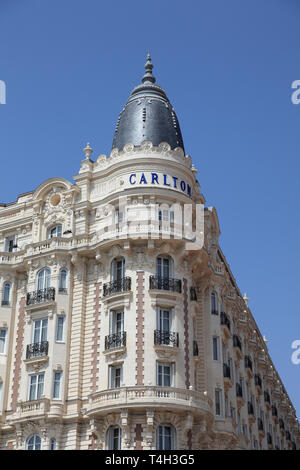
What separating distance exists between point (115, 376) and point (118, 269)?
7912 millimetres

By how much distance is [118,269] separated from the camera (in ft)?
169

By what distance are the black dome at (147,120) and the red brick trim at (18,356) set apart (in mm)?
14757

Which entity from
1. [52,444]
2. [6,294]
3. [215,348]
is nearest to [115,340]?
[52,444]

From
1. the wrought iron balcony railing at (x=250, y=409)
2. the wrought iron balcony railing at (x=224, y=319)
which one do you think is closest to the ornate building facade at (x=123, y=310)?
the wrought iron balcony railing at (x=224, y=319)

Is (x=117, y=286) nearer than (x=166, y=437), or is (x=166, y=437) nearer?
(x=166, y=437)

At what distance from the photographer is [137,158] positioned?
5331 centimetres

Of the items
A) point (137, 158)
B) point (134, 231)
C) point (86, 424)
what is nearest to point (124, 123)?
point (137, 158)

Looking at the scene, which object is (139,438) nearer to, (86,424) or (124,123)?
(86,424)

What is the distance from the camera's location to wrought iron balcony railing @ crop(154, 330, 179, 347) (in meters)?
47.9

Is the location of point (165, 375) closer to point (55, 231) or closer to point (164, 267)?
point (164, 267)

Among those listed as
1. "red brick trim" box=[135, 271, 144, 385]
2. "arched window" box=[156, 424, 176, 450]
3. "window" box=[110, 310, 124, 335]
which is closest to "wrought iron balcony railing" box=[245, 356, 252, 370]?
"window" box=[110, 310, 124, 335]

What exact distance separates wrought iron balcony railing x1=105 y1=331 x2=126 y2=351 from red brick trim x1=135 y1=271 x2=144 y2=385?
3.16 ft

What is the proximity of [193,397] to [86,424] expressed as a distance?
24.6 ft

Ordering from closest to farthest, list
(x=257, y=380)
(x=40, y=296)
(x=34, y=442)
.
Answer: (x=34, y=442), (x=40, y=296), (x=257, y=380)
